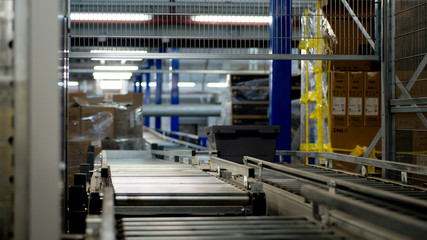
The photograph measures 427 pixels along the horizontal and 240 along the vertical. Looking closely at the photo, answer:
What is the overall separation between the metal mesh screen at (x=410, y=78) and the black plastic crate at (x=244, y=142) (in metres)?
1.20

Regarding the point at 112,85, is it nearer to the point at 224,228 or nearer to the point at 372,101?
the point at 372,101

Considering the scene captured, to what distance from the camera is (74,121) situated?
23.7 ft

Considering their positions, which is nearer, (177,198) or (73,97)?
(177,198)

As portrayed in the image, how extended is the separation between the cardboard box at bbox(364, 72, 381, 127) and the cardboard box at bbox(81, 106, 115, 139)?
3.74 m

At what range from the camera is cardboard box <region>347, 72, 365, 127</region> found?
5559 mm

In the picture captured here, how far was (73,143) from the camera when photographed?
6.98 metres

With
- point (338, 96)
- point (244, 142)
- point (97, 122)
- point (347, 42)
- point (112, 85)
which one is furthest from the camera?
point (112, 85)

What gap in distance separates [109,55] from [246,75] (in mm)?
5843

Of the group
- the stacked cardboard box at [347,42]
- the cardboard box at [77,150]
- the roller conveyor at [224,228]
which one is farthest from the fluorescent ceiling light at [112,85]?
the roller conveyor at [224,228]

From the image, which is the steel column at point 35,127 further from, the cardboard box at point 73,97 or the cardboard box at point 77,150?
the cardboard box at point 73,97

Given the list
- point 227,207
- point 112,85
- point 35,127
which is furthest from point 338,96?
point 112,85

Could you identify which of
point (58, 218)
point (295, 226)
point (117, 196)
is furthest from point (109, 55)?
point (58, 218)

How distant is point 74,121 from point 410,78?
448 cm

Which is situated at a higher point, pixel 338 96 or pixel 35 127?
pixel 338 96
